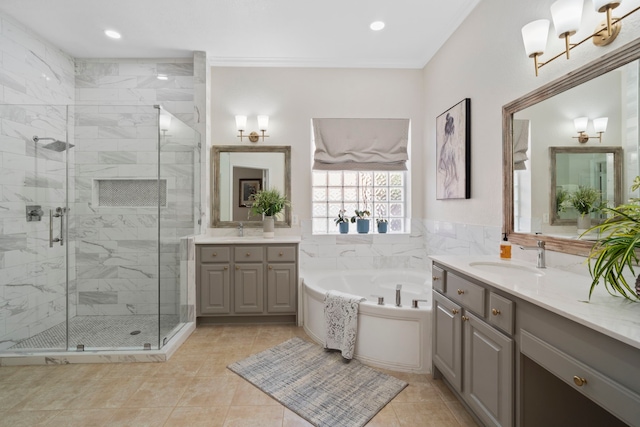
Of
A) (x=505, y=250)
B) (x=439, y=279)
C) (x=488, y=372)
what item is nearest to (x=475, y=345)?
(x=488, y=372)

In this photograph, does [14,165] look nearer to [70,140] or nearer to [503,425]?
[70,140]

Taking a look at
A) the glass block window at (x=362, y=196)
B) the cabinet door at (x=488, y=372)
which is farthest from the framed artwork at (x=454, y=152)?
the cabinet door at (x=488, y=372)

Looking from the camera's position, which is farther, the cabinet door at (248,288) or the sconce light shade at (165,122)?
the cabinet door at (248,288)

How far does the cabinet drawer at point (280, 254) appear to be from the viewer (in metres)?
3.32

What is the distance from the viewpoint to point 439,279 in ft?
6.91

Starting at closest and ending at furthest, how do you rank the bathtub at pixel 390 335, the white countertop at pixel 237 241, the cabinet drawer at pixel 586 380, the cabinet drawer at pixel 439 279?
the cabinet drawer at pixel 586 380 < the cabinet drawer at pixel 439 279 < the bathtub at pixel 390 335 < the white countertop at pixel 237 241

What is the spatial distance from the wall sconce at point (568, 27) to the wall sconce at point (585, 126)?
35cm

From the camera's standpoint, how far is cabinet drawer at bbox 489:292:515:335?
4.64 feet

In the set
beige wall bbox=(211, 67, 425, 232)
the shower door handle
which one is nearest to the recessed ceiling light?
beige wall bbox=(211, 67, 425, 232)

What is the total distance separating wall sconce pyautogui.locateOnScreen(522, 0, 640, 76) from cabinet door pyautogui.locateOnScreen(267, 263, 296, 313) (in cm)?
266

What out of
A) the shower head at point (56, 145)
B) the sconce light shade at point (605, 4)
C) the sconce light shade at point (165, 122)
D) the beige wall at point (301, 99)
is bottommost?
the shower head at point (56, 145)

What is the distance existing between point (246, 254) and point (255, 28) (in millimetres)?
2260

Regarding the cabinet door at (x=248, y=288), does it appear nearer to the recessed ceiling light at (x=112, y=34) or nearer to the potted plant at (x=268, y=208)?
the potted plant at (x=268, y=208)

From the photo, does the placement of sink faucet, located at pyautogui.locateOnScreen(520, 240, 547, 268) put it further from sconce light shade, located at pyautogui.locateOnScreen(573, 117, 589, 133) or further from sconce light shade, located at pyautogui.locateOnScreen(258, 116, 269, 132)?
sconce light shade, located at pyautogui.locateOnScreen(258, 116, 269, 132)
